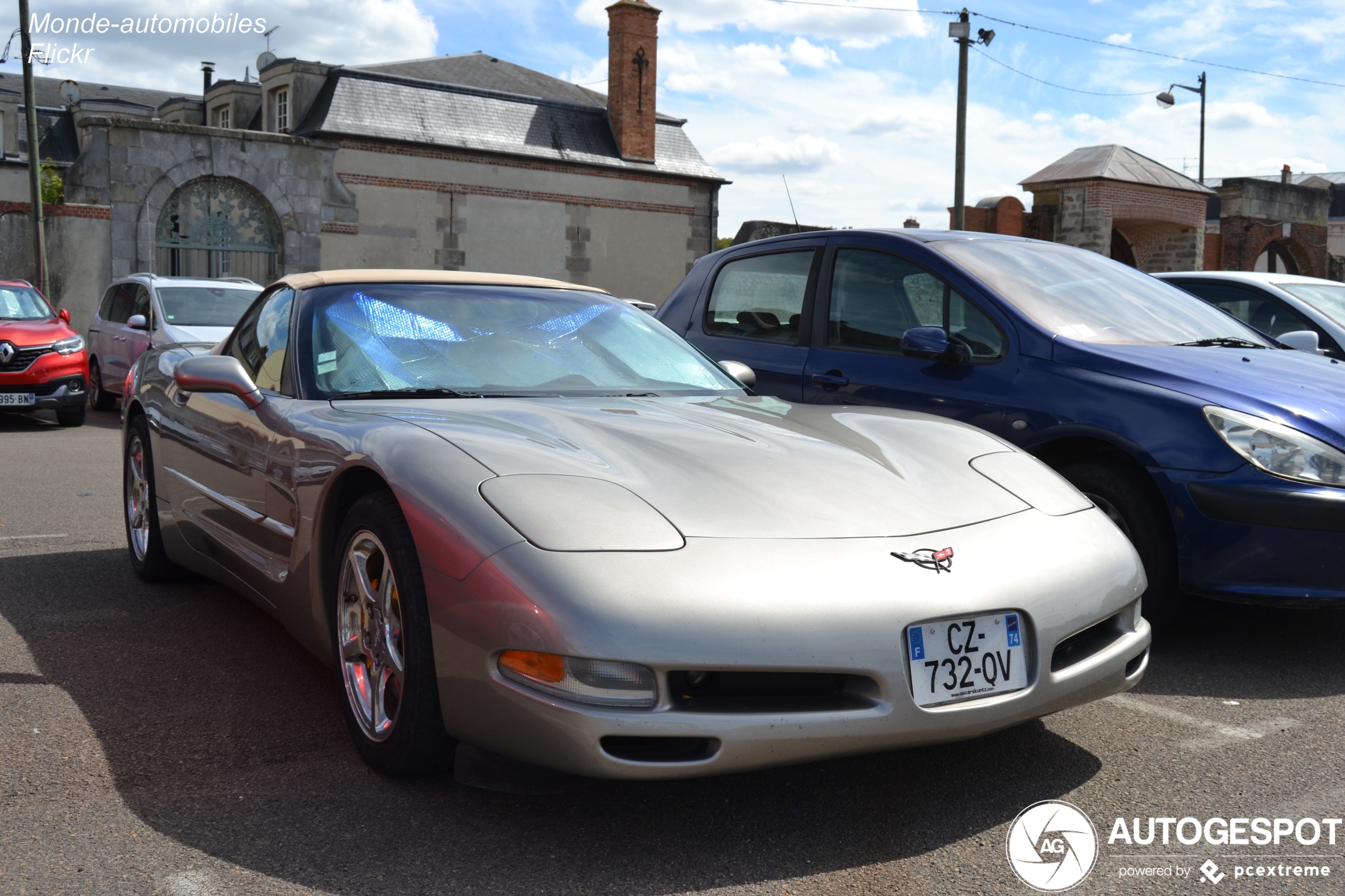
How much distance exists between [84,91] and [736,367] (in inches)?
2208

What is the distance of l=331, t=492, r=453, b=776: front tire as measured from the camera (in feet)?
8.76

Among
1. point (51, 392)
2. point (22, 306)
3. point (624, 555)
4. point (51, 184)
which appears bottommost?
point (51, 392)

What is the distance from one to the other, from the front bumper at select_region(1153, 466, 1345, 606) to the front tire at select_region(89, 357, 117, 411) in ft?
44.2

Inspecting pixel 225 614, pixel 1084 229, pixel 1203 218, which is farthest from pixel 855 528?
pixel 1203 218

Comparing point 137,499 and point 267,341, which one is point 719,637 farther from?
point 137,499

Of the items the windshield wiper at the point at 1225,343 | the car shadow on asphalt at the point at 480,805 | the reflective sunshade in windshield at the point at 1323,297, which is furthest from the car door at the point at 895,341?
the reflective sunshade in windshield at the point at 1323,297

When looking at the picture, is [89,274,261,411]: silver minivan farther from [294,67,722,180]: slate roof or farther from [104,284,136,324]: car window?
[294,67,722,180]: slate roof

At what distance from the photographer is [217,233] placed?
22.8 meters

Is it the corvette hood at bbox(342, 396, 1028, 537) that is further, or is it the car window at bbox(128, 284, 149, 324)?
the car window at bbox(128, 284, 149, 324)

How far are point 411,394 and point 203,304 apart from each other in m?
10.2

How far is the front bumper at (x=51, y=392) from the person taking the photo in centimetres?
1198

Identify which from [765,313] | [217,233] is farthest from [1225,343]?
[217,233]

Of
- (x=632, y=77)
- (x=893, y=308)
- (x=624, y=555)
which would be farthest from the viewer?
(x=632, y=77)

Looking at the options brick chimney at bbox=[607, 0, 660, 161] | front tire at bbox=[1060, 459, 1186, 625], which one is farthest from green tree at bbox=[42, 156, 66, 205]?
front tire at bbox=[1060, 459, 1186, 625]
